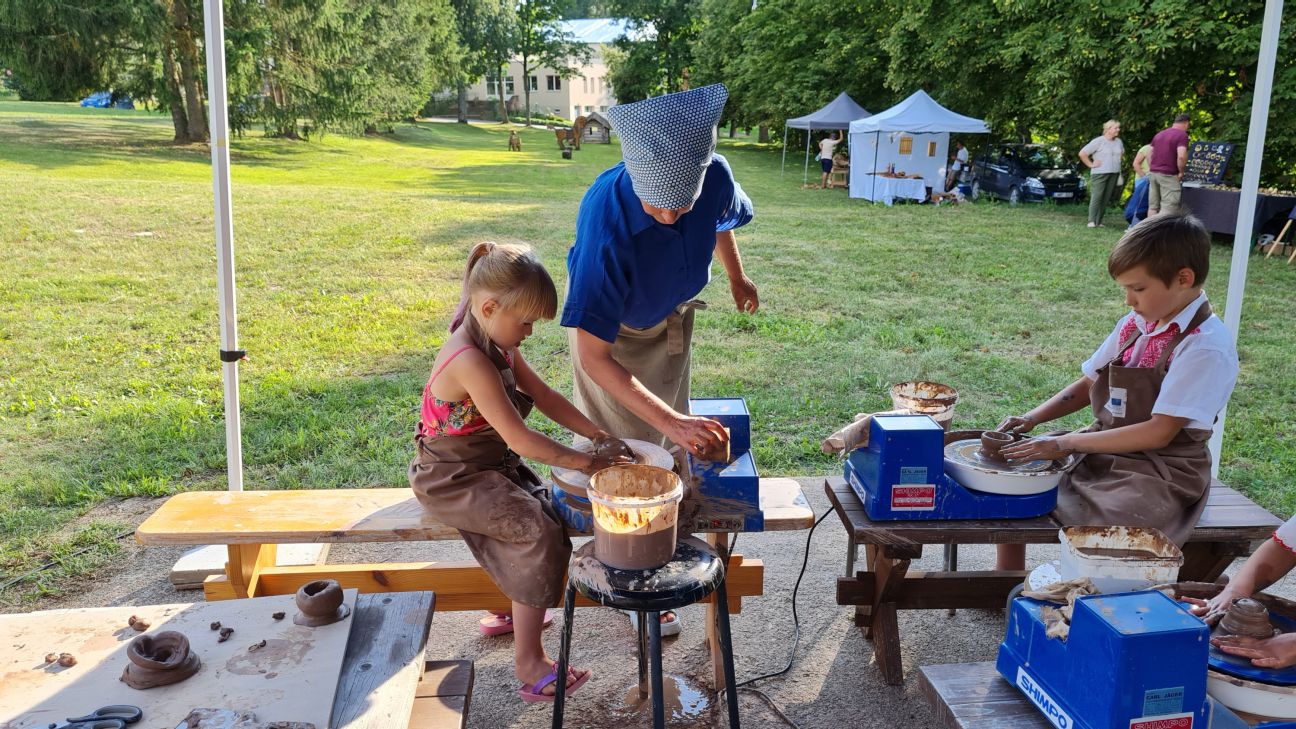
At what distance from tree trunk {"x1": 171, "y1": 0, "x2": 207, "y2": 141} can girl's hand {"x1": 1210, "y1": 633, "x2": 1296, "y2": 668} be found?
768 inches

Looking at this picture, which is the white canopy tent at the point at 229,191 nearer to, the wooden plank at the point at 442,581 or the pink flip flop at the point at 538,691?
the wooden plank at the point at 442,581

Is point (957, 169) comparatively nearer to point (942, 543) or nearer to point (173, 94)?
point (173, 94)

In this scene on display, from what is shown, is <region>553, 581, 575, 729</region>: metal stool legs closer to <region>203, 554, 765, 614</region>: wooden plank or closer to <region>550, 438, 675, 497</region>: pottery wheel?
<region>550, 438, 675, 497</region>: pottery wheel

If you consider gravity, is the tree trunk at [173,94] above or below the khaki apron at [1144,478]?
above

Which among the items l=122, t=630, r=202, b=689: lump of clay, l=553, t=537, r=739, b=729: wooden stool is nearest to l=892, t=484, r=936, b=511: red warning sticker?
l=553, t=537, r=739, b=729: wooden stool

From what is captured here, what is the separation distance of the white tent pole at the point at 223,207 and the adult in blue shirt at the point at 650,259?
140 centimetres

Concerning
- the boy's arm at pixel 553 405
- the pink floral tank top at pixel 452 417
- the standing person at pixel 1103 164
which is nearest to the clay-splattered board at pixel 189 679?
the pink floral tank top at pixel 452 417

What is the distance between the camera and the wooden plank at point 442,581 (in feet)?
9.96

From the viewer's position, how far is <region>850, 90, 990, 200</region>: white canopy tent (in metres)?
17.4

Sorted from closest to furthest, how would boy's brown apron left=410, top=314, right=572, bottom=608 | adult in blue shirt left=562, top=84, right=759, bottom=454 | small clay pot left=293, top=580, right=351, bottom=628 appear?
small clay pot left=293, top=580, right=351, bottom=628 → adult in blue shirt left=562, top=84, right=759, bottom=454 → boy's brown apron left=410, top=314, right=572, bottom=608

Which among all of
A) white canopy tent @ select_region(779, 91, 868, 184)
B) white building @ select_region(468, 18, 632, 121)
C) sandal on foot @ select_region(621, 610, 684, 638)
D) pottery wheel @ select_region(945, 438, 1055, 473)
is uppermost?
white building @ select_region(468, 18, 632, 121)

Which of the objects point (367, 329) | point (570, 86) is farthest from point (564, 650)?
point (570, 86)

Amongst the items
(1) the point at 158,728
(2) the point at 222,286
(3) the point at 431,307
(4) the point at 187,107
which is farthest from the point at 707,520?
(4) the point at 187,107

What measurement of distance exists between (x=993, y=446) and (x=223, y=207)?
9.08 ft
